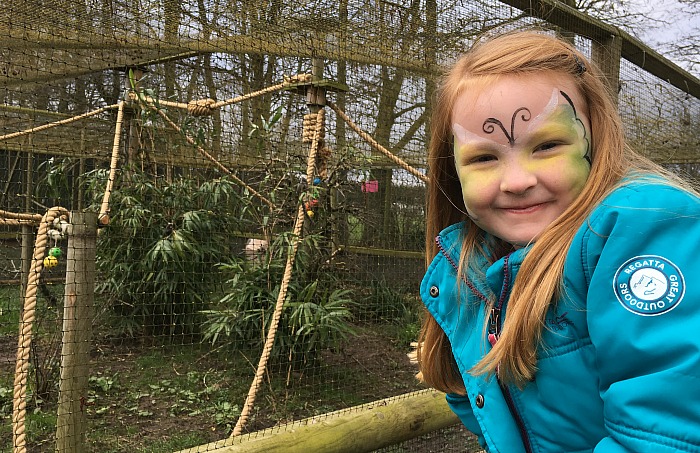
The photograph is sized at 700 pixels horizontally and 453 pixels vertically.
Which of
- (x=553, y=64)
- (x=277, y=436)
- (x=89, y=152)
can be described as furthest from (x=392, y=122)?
(x=89, y=152)

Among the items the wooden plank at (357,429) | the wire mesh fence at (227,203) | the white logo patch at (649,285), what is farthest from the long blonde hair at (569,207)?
the wire mesh fence at (227,203)

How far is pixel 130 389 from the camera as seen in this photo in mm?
3227

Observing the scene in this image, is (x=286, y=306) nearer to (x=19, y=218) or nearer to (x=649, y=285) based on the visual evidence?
(x=19, y=218)

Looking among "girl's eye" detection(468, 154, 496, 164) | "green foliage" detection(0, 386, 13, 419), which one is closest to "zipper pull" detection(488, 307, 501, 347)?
"girl's eye" detection(468, 154, 496, 164)

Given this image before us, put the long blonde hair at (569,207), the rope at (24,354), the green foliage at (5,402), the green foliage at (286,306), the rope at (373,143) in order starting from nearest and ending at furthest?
the long blonde hair at (569,207)
the rope at (24,354)
the rope at (373,143)
the green foliage at (5,402)
the green foliage at (286,306)

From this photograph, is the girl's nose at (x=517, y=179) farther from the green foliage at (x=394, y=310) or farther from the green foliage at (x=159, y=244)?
the green foliage at (x=159, y=244)

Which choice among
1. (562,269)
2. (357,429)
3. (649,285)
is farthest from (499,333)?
(357,429)

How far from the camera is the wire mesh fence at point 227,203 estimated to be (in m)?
1.84

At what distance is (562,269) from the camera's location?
0.72m

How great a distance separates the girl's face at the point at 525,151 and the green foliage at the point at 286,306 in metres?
2.26

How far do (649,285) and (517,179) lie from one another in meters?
0.24

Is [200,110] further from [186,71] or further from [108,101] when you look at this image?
[108,101]

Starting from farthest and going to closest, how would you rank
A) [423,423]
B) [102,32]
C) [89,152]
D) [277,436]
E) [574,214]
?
[89,152], [423,423], [102,32], [277,436], [574,214]

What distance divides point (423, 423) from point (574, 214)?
1.31m
